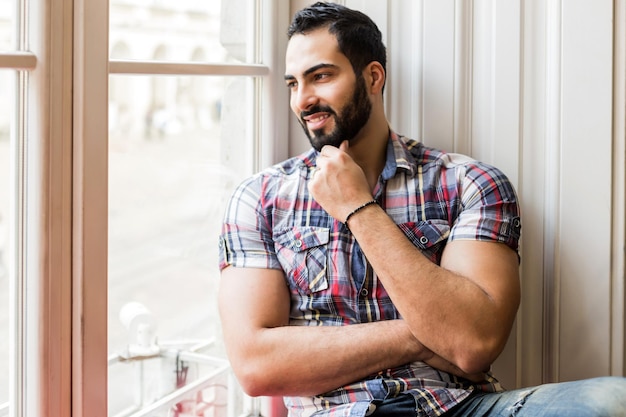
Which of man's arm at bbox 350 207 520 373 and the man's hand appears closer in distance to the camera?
man's arm at bbox 350 207 520 373

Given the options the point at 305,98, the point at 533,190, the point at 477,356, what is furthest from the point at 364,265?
the point at 533,190

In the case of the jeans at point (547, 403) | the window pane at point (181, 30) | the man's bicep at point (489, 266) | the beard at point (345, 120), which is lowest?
the jeans at point (547, 403)

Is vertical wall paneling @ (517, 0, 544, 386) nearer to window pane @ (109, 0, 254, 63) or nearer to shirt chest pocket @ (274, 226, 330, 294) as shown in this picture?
shirt chest pocket @ (274, 226, 330, 294)

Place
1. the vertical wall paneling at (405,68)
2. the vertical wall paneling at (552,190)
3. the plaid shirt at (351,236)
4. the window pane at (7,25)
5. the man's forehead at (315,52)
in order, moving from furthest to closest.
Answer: the vertical wall paneling at (405,68) < the vertical wall paneling at (552,190) < the man's forehead at (315,52) < the plaid shirt at (351,236) < the window pane at (7,25)

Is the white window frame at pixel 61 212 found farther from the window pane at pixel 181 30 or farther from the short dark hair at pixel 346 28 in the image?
the short dark hair at pixel 346 28

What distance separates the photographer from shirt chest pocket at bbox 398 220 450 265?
170cm

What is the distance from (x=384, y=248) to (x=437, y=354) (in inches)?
10.2

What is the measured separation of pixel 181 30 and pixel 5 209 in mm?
647

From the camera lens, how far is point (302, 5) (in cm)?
210

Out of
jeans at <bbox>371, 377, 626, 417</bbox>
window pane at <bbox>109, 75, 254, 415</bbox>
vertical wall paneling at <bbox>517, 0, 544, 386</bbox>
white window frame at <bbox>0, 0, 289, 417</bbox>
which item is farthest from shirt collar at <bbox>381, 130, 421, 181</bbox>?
white window frame at <bbox>0, 0, 289, 417</bbox>

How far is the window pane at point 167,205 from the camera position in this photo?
5.20 ft

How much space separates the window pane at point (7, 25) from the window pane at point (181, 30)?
0.23 metres

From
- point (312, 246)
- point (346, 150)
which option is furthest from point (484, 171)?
point (312, 246)

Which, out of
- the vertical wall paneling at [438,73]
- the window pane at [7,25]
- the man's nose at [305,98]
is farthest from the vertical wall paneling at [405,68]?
the window pane at [7,25]
